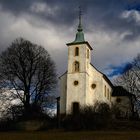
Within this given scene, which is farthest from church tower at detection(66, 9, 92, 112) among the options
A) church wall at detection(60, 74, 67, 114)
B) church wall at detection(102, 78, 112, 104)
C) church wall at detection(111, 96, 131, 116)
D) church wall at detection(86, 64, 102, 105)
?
church wall at detection(111, 96, 131, 116)

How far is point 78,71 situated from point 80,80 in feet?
5.28

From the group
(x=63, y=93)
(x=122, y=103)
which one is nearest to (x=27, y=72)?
(x=63, y=93)

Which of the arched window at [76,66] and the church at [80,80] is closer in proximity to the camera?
the church at [80,80]

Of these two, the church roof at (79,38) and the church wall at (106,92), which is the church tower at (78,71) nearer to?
the church roof at (79,38)

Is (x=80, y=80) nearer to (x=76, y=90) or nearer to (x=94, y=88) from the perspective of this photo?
(x=76, y=90)

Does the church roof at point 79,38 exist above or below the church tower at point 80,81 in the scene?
above

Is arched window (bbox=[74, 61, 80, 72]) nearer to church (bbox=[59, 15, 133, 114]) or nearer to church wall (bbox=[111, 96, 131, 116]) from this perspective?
church (bbox=[59, 15, 133, 114])

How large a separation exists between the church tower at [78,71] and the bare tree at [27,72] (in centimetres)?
365

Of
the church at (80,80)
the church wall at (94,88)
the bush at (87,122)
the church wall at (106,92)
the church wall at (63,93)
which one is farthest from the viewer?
the church wall at (106,92)

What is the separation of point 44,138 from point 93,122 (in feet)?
41.1

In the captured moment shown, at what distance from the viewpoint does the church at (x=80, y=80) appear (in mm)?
58094

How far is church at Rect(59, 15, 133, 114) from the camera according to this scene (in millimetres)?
58094

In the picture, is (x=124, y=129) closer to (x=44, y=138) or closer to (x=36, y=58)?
(x=44, y=138)

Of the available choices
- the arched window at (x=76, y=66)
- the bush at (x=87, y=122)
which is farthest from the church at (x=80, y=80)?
the bush at (x=87, y=122)
